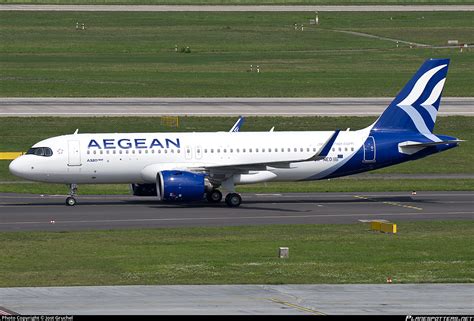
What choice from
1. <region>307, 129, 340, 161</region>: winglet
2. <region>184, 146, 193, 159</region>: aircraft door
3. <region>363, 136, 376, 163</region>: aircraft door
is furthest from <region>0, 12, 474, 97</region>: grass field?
<region>307, 129, 340, 161</region>: winglet

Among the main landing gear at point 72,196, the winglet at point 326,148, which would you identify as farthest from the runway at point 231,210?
the winglet at point 326,148

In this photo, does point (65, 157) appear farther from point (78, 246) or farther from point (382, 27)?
point (382, 27)

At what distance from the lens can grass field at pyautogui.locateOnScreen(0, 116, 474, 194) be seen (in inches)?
2685

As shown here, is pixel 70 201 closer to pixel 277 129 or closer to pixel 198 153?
pixel 198 153

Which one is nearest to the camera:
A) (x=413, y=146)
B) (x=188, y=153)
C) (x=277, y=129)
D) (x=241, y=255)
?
(x=241, y=255)

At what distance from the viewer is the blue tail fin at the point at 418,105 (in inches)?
2505

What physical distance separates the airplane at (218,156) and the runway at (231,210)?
127cm

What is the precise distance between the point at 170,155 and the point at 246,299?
2709 centimetres

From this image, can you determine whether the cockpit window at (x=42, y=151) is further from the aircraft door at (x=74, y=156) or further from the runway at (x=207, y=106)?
the runway at (x=207, y=106)

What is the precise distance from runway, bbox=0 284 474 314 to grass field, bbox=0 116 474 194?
3120 centimetres

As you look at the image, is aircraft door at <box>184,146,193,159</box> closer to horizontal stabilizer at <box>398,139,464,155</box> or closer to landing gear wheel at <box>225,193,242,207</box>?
landing gear wheel at <box>225,193,242,207</box>

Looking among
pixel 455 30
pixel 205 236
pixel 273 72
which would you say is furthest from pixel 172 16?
Answer: pixel 205 236

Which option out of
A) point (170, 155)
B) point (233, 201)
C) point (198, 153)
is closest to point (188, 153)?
point (198, 153)

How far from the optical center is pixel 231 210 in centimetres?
5888
